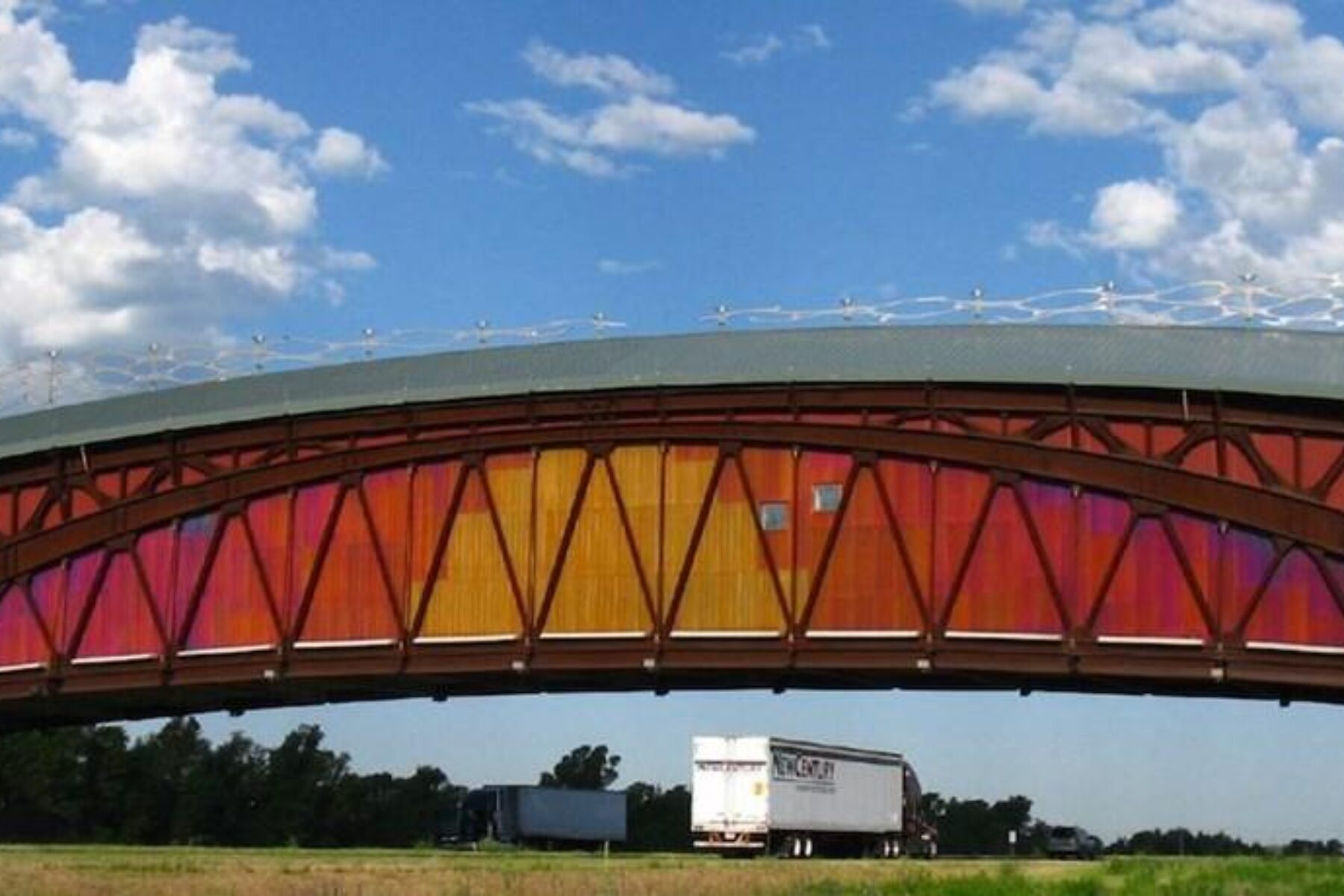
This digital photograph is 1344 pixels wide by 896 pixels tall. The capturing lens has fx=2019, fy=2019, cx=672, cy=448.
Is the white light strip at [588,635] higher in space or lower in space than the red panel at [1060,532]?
lower

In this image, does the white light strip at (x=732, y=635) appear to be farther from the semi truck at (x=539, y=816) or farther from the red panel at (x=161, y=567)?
the semi truck at (x=539, y=816)

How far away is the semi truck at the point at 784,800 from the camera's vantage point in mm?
79812

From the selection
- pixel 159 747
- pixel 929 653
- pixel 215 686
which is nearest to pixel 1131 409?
pixel 929 653

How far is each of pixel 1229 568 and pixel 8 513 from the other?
3901 centimetres

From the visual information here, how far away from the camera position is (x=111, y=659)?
62.8 m

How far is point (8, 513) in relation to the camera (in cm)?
6650

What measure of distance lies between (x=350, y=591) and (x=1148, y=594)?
2308 centimetres

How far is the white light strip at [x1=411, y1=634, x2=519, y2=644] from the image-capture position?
190ft

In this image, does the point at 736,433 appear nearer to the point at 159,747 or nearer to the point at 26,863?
the point at 26,863

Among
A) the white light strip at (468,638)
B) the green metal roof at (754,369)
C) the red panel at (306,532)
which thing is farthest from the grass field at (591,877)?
the green metal roof at (754,369)

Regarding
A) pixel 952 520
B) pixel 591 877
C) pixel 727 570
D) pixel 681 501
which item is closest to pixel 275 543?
pixel 681 501

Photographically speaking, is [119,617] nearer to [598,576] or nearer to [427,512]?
[427,512]

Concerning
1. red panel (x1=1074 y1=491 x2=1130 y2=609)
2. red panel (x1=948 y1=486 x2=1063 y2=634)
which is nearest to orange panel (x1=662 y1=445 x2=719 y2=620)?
red panel (x1=948 y1=486 x2=1063 y2=634)

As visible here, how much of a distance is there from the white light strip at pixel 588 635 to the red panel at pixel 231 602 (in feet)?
30.5
